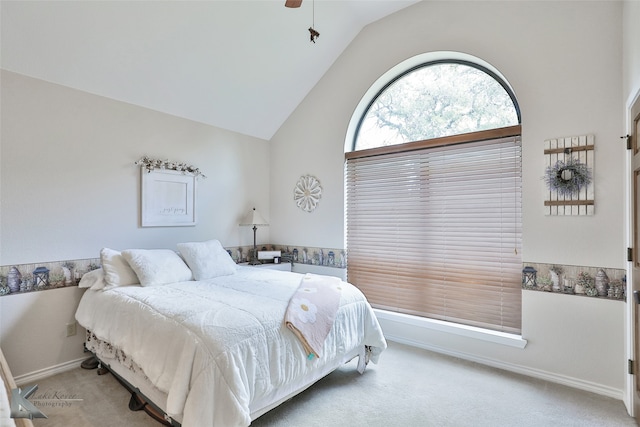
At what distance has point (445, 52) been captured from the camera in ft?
10.1

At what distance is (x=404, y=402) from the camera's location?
86.0 inches

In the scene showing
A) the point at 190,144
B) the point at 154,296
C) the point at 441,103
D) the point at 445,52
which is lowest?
the point at 154,296

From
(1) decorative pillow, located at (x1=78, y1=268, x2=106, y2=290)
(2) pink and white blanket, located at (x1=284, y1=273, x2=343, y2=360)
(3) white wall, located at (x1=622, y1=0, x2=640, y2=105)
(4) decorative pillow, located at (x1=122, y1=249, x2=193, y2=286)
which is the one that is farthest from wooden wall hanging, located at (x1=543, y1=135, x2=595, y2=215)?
(1) decorative pillow, located at (x1=78, y1=268, x2=106, y2=290)

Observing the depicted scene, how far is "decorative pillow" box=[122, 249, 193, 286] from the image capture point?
2.67 meters

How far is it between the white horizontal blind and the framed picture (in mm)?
1857

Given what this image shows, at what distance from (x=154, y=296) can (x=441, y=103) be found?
3197 mm

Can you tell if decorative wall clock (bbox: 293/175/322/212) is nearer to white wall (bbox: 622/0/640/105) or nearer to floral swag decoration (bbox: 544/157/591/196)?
floral swag decoration (bbox: 544/157/591/196)

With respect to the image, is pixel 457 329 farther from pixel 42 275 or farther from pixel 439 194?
pixel 42 275

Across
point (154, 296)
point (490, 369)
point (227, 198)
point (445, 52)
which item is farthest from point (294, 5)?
point (490, 369)

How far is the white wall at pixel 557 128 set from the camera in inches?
89.8

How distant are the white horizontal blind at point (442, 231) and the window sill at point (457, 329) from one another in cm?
10

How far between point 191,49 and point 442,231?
3008mm

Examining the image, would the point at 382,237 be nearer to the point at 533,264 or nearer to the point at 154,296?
the point at 533,264

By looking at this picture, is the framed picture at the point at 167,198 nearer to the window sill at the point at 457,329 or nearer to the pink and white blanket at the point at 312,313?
the pink and white blanket at the point at 312,313
